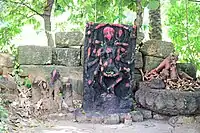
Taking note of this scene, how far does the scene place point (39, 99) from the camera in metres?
4.48

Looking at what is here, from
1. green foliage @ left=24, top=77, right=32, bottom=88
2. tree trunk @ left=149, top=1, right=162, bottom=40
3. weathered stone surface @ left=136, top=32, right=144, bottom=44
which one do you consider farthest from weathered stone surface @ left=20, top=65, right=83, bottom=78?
tree trunk @ left=149, top=1, right=162, bottom=40

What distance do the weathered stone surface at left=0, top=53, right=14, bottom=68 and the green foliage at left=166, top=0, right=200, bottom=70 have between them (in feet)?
9.08

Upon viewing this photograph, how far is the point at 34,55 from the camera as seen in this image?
493 centimetres

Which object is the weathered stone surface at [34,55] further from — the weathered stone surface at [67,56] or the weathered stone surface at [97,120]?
the weathered stone surface at [97,120]

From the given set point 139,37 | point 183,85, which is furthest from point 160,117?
point 139,37

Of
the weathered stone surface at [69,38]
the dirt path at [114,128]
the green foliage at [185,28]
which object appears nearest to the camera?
the dirt path at [114,128]

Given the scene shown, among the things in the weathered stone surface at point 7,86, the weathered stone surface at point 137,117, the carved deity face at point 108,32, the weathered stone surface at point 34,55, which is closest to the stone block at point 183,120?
the weathered stone surface at point 137,117

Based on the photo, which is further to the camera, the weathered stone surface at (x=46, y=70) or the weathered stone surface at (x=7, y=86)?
the weathered stone surface at (x=46, y=70)

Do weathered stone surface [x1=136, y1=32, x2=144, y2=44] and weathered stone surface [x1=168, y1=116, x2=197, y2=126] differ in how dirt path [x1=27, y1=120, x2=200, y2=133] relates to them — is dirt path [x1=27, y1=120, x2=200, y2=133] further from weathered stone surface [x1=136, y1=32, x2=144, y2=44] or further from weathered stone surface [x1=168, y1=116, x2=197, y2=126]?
A: weathered stone surface [x1=136, y1=32, x2=144, y2=44]

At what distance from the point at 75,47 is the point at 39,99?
1.01m

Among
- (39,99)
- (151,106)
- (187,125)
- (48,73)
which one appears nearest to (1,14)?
(48,73)

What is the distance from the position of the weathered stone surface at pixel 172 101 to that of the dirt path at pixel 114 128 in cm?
19

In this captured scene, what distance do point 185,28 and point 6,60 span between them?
9.71 feet

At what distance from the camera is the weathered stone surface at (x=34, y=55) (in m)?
4.91
